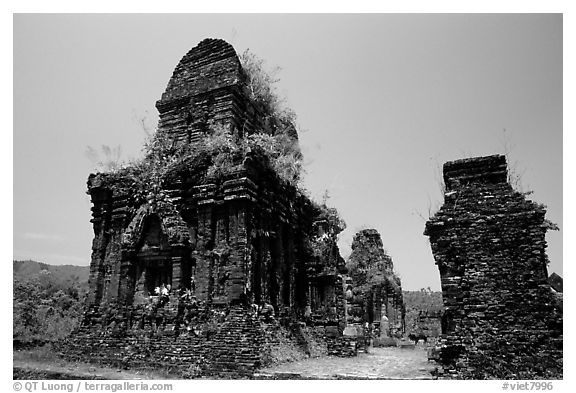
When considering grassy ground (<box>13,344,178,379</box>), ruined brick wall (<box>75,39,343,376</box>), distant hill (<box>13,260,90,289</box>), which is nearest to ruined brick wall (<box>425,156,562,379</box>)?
ruined brick wall (<box>75,39,343,376</box>)

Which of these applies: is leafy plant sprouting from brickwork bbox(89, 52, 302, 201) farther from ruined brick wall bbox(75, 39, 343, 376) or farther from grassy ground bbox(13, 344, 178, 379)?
grassy ground bbox(13, 344, 178, 379)

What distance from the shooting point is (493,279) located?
926cm

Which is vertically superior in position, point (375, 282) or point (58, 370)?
point (375, 282)

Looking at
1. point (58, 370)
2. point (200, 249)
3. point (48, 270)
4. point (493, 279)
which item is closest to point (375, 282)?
point (200, 249)

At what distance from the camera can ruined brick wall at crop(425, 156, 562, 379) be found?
8555mm

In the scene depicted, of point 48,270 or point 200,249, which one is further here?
point 48,270

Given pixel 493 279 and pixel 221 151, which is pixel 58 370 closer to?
pixel 221 151

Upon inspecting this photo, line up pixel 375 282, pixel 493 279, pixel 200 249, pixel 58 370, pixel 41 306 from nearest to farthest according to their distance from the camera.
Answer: pixel 493 279 → pixel 58 370 → pixel 200 249 → pixel 41 306 → pixel 375 282

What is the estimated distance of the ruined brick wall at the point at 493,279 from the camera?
8.55 m

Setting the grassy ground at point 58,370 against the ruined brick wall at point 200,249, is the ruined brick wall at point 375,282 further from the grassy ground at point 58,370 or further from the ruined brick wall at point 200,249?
the grassy ground at point 58,370

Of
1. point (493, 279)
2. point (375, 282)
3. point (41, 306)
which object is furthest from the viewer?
point (375, 282)

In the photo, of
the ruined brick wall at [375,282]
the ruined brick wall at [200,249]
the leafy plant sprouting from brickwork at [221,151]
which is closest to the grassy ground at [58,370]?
the ruined brick wall at [200,249]

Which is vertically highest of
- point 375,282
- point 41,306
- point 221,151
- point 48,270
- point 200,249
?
point 221,151
